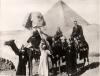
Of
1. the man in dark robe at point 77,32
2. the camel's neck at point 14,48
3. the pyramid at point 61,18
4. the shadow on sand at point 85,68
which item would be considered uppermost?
the pyramid at point 61,18

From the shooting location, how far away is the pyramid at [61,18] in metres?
1.24

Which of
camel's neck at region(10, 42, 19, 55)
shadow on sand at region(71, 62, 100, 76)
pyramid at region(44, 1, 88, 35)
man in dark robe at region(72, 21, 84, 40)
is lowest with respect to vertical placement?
shadow on sand at region(71, 62, 100, 76)

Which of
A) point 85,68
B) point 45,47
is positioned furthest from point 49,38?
point 85,68

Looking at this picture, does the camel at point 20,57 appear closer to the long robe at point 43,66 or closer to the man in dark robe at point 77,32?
the long robe at point 43,66

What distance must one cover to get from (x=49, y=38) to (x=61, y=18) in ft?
0.47

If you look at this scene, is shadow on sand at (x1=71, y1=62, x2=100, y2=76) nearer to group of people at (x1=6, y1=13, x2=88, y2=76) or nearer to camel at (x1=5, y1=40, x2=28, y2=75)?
group of people at (x1=6, y1=13, x2=88, y2=76)

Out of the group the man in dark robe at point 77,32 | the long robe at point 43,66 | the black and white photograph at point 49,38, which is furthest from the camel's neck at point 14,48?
the man in dark robe at point 77,32

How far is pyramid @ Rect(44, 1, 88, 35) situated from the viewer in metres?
1.24

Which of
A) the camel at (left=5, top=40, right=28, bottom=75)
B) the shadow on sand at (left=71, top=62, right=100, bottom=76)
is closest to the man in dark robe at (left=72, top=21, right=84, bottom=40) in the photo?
the shadow on sand at (left=71, top=62, right=100, bottom=76)

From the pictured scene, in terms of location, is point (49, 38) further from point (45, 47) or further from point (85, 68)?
point (85, 68)

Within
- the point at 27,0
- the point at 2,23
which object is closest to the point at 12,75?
the point at 2,23

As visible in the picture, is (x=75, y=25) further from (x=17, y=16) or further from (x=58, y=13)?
(x=17, y=16)

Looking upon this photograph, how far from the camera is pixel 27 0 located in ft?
4.12

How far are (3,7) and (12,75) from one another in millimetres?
426
